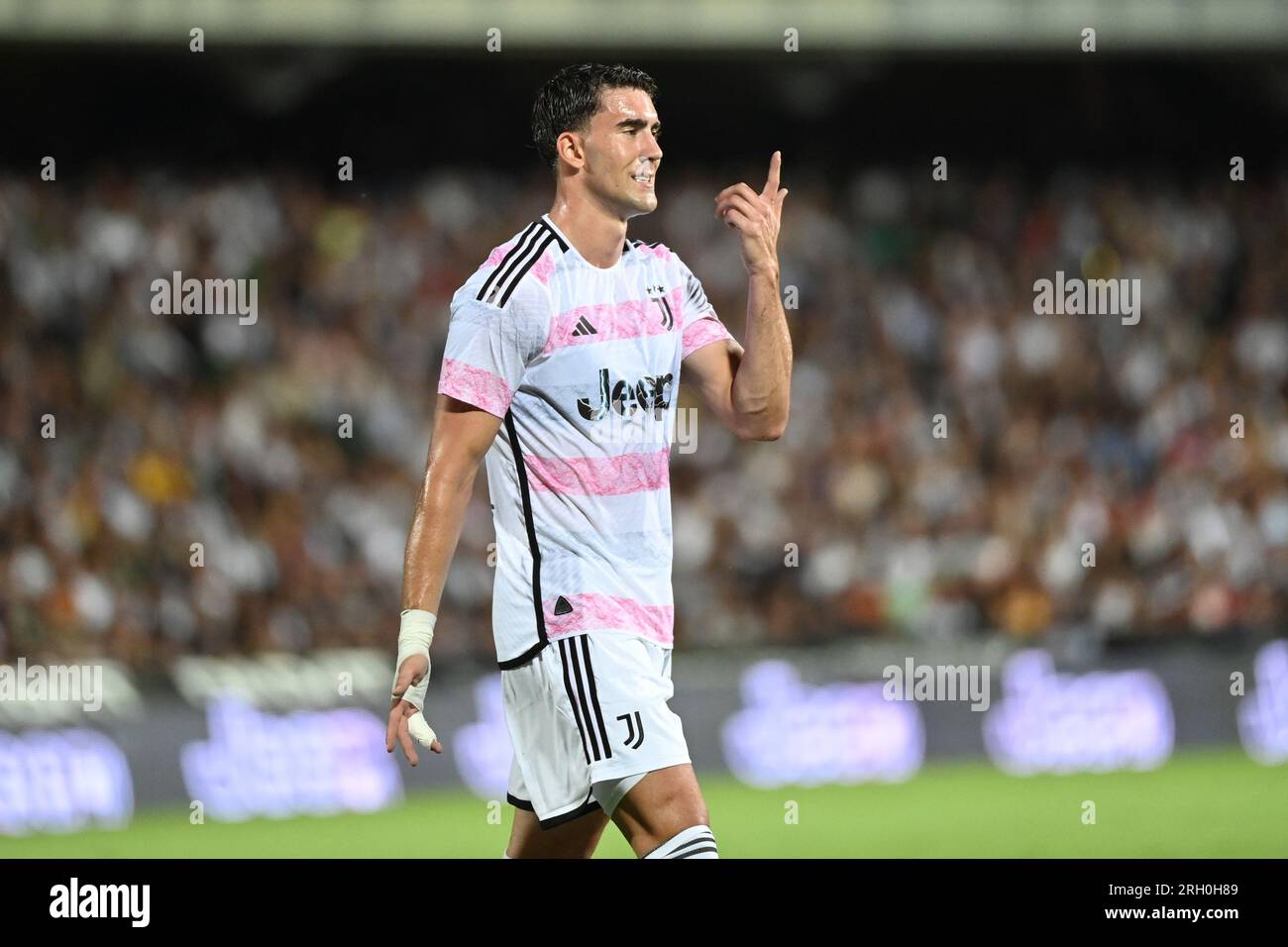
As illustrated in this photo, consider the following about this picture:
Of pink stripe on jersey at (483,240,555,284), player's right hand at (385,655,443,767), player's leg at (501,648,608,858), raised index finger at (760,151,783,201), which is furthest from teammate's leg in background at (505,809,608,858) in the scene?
raised index finger at (760,151,783,201)

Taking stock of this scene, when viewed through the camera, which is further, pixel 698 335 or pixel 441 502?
pixel 698 335

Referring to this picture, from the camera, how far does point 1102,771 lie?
41.1 ft

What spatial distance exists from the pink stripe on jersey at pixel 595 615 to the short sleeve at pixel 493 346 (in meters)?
0.56

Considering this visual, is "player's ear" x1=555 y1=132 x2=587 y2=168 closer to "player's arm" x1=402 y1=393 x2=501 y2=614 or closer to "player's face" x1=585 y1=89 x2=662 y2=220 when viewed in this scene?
A: "player's face" x1=585 y1=89 x2=662 y2=220

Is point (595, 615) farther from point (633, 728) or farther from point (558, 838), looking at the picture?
point (558, 838)

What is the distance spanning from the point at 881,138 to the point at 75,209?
7.94 meters

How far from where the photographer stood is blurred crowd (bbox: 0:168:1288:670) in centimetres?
1273

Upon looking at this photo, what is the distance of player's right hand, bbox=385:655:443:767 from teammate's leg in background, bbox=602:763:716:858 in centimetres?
55

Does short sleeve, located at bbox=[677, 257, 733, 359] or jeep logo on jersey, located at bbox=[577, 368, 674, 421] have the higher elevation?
short sleeve, located at bbox=[677, 257, 733, 359]

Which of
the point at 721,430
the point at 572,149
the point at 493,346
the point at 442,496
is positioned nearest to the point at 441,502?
the point at 442,496

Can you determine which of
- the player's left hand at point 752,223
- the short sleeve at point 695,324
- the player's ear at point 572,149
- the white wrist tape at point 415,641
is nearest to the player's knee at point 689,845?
the white wrist tape at point 415,641

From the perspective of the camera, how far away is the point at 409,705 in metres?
4.68

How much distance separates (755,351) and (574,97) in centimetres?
91

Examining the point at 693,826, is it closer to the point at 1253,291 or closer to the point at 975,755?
the point at 975,755
